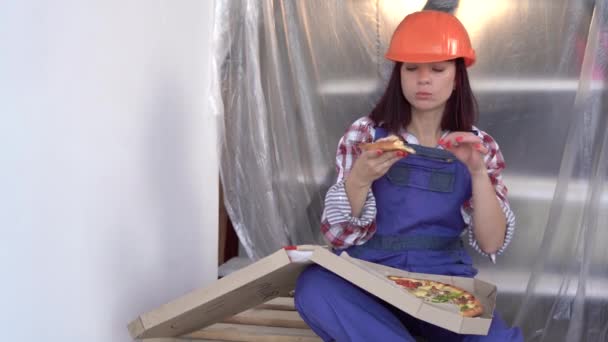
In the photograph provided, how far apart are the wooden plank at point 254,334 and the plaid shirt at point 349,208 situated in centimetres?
18

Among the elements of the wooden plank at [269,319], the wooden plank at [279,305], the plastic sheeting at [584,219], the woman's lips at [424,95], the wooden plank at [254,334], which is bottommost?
the wooden plank at [279,305]

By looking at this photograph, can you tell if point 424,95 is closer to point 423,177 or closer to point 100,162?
point 423,177

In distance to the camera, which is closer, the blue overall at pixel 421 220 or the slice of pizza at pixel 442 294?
the slice of pizza at pixel 442 294

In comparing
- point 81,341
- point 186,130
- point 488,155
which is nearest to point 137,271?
point 81,341

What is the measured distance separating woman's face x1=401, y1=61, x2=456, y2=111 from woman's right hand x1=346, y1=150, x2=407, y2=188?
17 cm

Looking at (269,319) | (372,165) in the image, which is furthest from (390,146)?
(269,319)

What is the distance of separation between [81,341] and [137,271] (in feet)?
0.72

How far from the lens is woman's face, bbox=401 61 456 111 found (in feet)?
4.77

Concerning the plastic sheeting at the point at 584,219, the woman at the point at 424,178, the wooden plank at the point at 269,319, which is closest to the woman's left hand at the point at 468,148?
the woman at the point at 424,178

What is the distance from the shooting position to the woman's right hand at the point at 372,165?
4.32ft

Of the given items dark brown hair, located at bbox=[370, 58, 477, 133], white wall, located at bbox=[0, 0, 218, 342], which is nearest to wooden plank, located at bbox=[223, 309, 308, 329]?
white wall, located at bbox=[0, 0, 218, 342]

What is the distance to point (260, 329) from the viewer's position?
1543 mm

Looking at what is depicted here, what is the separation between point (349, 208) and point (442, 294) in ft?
0.79

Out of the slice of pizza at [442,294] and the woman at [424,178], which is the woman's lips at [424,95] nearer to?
the woman at [424,178]
